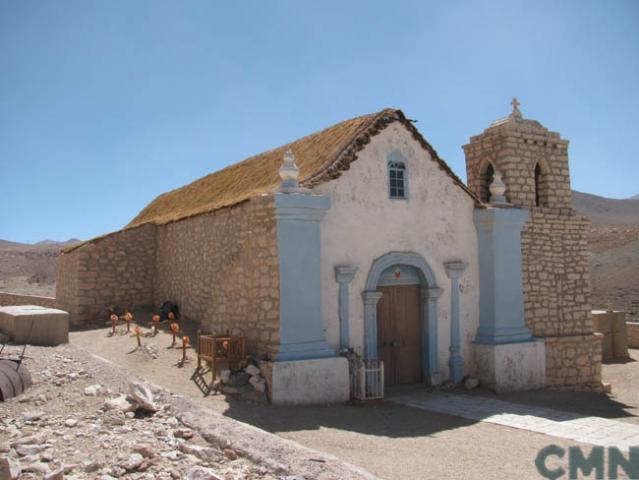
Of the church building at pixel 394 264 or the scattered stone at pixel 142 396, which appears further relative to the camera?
the church building at pixel 394 264

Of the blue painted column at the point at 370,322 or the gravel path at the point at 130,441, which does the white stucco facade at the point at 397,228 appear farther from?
the gravel path at the point at 130,441

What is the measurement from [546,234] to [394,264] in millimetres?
4799

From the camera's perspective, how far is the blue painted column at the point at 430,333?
1169 cm

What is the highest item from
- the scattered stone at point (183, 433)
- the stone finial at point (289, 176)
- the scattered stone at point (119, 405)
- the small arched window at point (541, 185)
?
the small arched window at point (541, 185)

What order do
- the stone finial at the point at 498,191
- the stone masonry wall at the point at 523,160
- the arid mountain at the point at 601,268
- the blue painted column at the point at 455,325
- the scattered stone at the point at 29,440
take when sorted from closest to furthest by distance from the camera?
the scattered stone at the point at 29,440, the blue painted column at the point at 455,325, the stone finial at the point at 498,191, the stone masonry wall at the point at 523,160, the arid mountain at the point at 601,268

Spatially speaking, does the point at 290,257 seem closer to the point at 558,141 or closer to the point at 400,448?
the point at 400,448

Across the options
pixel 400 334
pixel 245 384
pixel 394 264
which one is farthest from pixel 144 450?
pixel 400 334

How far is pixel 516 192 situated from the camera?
13.8 metres

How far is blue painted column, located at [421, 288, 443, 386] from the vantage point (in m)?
11.7

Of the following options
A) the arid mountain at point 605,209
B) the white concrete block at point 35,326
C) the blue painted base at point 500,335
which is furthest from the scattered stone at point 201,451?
the arid mountain at point 605,209

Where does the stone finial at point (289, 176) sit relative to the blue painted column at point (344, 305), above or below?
above

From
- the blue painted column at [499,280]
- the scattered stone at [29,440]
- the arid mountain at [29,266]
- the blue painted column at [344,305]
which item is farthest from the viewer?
the arid mountain at [29,266]

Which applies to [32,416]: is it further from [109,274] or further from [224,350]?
[109,274]

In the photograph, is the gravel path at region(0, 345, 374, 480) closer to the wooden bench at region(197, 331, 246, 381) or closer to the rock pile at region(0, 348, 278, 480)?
the rock pile at region(0, 348, 278, 480)
